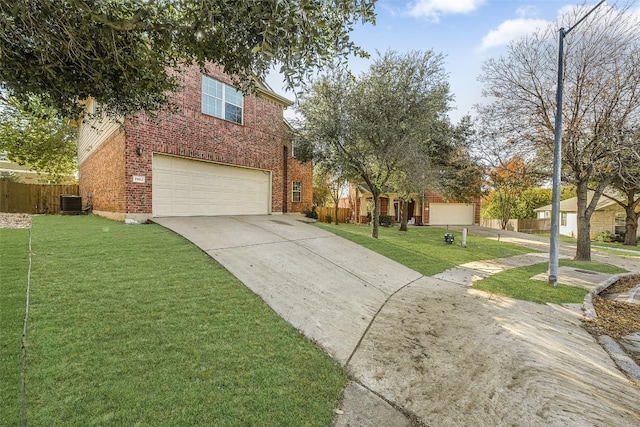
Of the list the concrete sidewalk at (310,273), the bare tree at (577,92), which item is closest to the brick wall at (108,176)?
the concrete sidewalk at (310,273)

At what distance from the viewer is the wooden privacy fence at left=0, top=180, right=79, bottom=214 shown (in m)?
15.5

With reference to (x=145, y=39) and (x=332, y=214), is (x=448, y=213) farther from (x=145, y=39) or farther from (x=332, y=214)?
(x=145, y=39)

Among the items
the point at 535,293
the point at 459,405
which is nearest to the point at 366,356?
the point at 459,405

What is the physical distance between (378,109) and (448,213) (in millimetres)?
19452

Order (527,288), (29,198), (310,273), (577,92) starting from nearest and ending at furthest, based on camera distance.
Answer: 1. (310,273)
2. (527,288)
3. (577,92)
4. (29,198)

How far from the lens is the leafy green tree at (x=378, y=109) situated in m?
11.5

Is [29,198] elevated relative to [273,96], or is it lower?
lower

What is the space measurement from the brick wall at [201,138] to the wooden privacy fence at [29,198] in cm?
1064

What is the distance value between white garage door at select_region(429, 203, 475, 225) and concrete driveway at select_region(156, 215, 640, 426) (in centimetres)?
2175

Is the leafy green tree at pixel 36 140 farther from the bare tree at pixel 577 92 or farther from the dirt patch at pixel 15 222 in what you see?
the bare tree at pixel 577 92

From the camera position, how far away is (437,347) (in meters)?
3.89

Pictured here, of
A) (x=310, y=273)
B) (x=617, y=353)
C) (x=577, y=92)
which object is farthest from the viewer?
(x=577, y=92)

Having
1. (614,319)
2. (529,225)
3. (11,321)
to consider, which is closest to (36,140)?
(11,321)

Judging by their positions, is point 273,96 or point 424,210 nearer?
point 273,96
